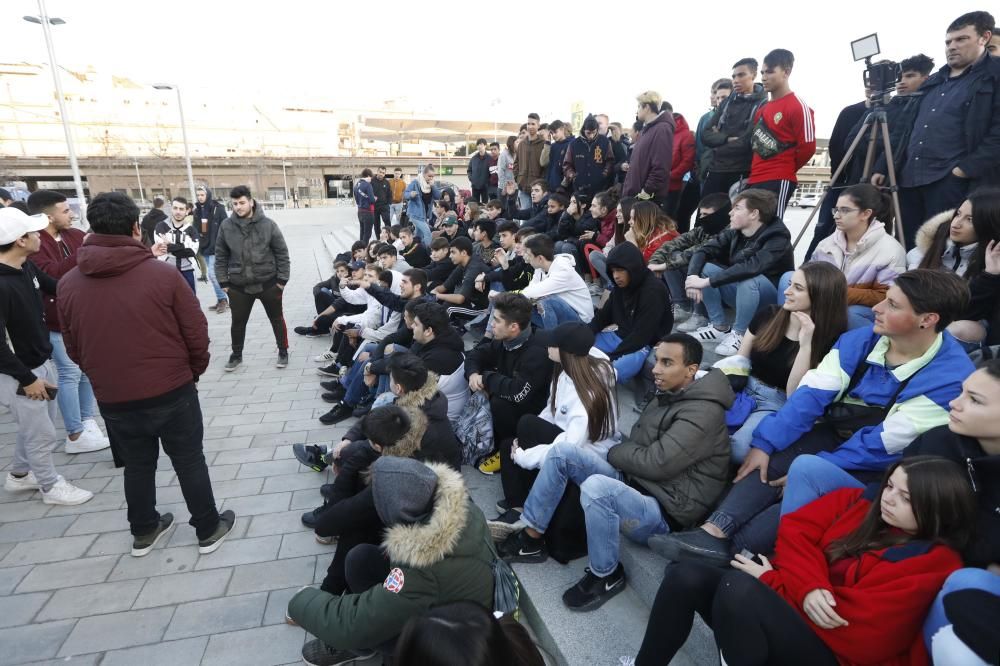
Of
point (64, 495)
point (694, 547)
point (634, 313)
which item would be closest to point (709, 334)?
point (634, 313)

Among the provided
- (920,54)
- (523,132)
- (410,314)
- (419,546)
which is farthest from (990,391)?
(523,132)

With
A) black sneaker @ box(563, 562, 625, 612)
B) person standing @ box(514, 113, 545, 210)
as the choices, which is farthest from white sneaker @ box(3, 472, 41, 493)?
person standing @ box(514, 113, 545, 210)

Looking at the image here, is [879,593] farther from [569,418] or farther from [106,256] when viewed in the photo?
[106,256]

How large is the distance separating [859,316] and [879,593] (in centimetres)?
218

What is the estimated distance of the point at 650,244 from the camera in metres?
5.50

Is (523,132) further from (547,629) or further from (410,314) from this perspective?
(547,629)

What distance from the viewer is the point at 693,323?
4973 mm

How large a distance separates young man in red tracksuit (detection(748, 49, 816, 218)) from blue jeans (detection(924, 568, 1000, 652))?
170 inches

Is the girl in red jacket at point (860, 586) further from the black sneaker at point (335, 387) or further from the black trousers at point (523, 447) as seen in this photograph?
the black sneaker at point (335, 387)

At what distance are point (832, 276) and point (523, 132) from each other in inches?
309

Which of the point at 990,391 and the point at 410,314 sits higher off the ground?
the point at 990,391

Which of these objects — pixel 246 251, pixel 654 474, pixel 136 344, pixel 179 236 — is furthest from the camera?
pixel 179 236

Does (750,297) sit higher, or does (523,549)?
(750,297)

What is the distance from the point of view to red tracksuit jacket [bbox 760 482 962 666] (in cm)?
164
